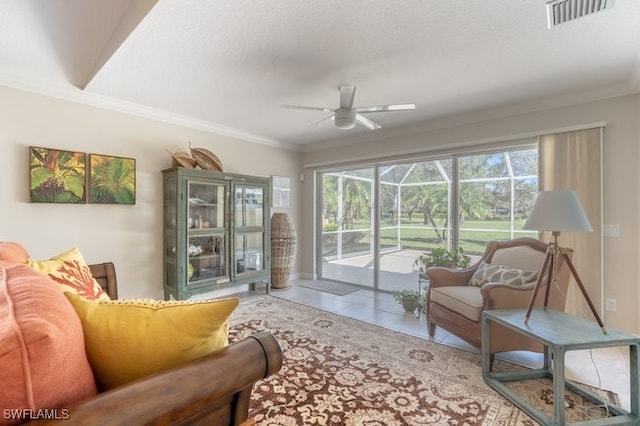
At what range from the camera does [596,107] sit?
115 inches

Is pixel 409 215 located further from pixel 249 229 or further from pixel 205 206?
pixel 205 206

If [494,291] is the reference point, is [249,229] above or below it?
above

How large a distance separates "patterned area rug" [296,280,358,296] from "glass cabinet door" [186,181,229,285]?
4.75 feet

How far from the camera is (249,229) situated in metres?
4.24

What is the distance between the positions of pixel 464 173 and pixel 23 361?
4060 mm

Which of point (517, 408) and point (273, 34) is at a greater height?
point (273, 34)

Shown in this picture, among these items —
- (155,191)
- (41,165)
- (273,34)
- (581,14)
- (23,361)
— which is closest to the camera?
(23,361)

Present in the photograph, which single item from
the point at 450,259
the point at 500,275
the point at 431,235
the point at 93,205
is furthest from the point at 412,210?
the point at 93,205

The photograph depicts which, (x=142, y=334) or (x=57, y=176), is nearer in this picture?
(x=142, y=334)

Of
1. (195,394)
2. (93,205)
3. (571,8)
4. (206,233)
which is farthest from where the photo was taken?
(206,233)

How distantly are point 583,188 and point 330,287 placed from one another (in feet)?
10.8

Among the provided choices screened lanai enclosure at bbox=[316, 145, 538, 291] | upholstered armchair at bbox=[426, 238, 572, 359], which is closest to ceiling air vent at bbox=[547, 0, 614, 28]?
upholstered armchair at bbox=[426, 238, 572, 359]

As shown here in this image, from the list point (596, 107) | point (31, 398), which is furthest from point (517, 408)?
point (596, 107)

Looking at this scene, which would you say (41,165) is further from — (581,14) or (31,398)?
(581,14)
